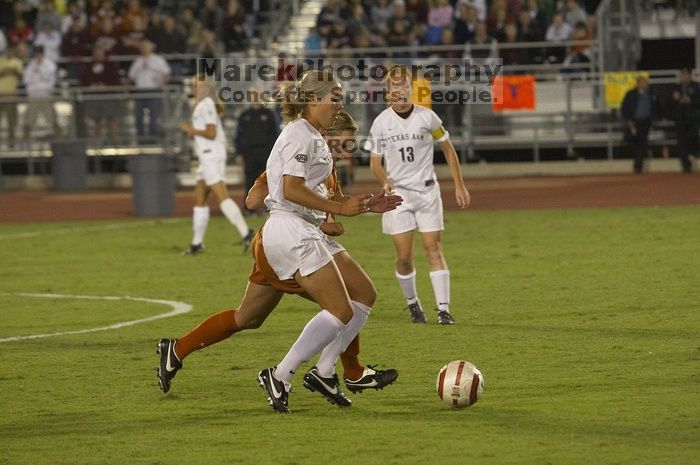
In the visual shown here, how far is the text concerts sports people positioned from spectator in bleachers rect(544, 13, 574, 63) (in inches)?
915

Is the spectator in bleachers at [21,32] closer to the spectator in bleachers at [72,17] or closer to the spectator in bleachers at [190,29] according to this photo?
the spectator in bleachers at [72,17]

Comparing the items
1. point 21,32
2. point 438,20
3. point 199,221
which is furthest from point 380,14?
point 199,221

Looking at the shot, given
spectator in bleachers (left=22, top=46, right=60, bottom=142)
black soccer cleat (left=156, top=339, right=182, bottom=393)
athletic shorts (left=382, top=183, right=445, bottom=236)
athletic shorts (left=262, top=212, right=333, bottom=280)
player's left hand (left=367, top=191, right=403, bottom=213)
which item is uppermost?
spectator in bleachers (left=22, top=46, right=60, bottom=142)

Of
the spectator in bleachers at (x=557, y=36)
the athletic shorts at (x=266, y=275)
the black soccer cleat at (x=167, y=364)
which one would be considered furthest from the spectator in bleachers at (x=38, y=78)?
the athletic shorts at (x=266, y=275)

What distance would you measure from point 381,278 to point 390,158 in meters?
3.42

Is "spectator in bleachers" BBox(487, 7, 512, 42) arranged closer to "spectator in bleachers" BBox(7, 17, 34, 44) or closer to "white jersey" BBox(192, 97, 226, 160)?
"spectator in bleachers" BBox(7, 17, 34, 44)

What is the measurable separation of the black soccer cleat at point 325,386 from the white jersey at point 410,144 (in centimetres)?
414

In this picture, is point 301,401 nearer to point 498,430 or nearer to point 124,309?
point 498,430

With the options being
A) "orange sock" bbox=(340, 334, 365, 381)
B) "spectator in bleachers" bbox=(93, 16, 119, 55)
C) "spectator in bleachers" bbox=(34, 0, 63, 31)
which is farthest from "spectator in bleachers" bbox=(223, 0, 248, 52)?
"orange sock" bbox=(340, 334, 365, 381)

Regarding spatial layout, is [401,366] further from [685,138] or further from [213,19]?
[213,19]

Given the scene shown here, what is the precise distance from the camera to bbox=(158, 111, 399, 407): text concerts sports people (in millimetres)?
8695

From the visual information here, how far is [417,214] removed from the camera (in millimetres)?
12555

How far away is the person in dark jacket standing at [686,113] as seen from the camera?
96.0 ft

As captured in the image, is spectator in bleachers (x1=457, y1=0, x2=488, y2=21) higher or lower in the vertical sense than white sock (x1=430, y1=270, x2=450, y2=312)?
higher
